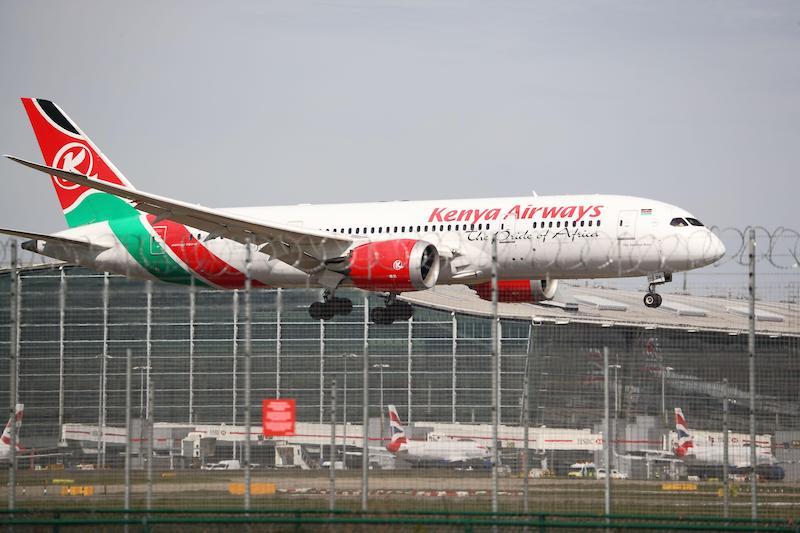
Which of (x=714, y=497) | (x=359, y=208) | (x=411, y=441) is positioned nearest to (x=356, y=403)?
(x=411, y=441)

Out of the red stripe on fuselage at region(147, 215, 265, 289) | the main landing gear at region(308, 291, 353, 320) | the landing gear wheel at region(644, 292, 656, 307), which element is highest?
the red stripe on fuselage at region(147, 215, 265, 289)

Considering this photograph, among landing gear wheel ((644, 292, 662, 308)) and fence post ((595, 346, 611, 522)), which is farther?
landing gear wheel ((644, 292, 662, 308))

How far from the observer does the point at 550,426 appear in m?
21.0

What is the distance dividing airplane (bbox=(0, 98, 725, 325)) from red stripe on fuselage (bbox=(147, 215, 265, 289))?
1.8 inches

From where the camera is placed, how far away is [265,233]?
36031 millimetres

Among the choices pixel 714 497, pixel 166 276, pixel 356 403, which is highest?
pixel 166 276

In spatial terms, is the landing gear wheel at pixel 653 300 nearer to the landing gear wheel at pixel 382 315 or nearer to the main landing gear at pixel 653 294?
the main landing gear at pixel 653 294

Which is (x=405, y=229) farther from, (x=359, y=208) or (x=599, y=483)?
(x=599, y=483)

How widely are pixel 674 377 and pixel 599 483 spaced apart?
208 centimetres

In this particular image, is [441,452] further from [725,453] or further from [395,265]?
[395,265]

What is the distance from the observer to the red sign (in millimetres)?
19000

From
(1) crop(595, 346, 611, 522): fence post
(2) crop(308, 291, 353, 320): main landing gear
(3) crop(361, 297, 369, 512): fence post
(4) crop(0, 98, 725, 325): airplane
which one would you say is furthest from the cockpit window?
(3) crop(361, 297, 369, 512): fence post

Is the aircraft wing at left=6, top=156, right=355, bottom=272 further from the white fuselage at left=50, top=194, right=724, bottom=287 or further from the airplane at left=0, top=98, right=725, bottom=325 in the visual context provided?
the white fuselage at left=50, top=194, right=724, bottom=287

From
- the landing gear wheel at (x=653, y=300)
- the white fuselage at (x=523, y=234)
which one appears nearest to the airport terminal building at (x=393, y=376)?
the landing gear wheel at (x=653, y=300)
